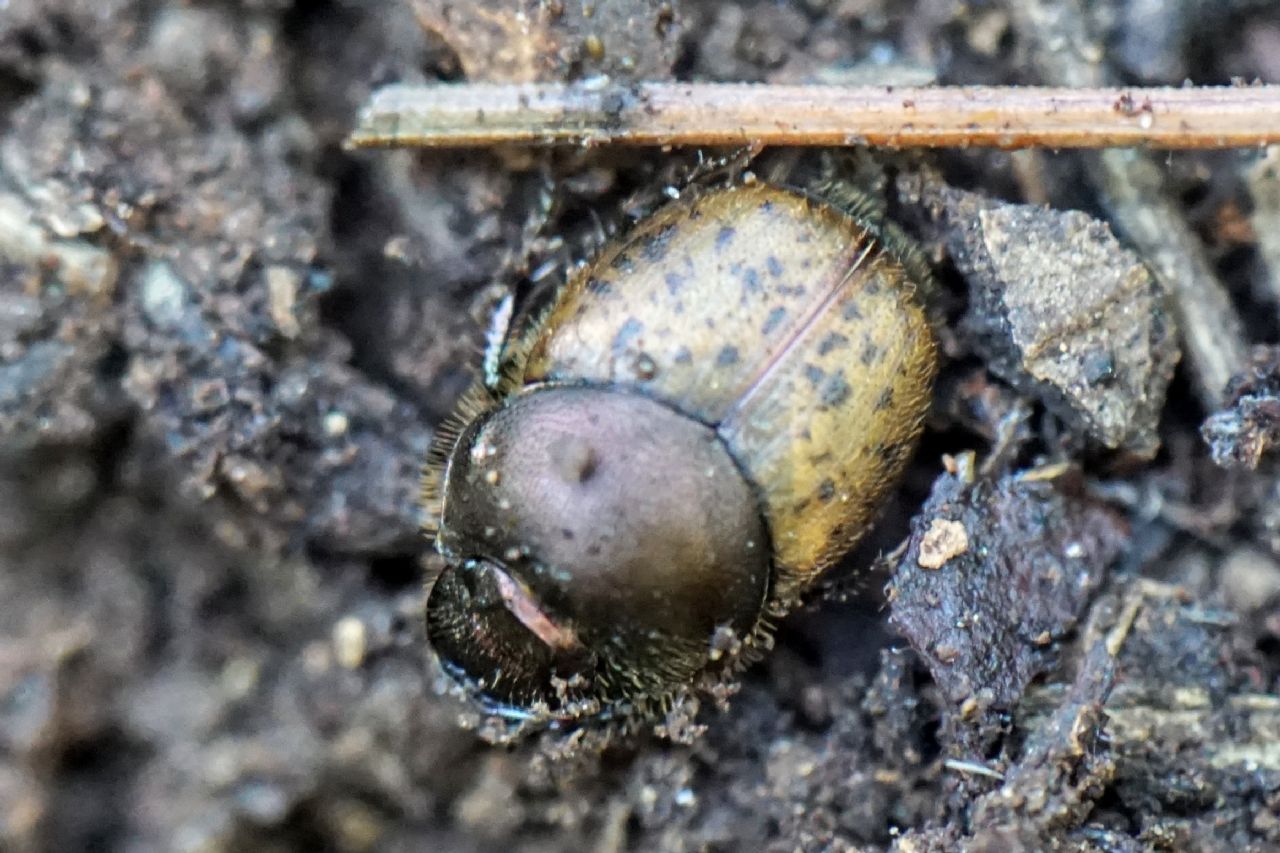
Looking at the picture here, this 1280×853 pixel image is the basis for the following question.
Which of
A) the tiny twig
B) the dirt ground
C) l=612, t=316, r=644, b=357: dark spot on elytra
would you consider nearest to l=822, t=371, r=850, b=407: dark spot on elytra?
the dirt ground

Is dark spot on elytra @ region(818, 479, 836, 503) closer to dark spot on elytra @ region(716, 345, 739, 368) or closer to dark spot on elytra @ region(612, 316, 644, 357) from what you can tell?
dark spot on elytra @ region(716, 345, 739, 368)

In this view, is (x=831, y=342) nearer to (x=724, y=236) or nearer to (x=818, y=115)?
(x=724, y=236)

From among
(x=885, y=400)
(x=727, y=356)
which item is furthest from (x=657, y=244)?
(x=885, y=400)

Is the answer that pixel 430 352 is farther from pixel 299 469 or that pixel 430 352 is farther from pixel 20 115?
pixel 20 115

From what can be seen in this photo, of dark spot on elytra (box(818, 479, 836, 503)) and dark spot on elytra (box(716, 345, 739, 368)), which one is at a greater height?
dark spot on elytra (box(716, 345, 739, 368))

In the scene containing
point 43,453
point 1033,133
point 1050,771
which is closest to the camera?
point 1050,771

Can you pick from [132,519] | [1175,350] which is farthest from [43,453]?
[1175,350]
